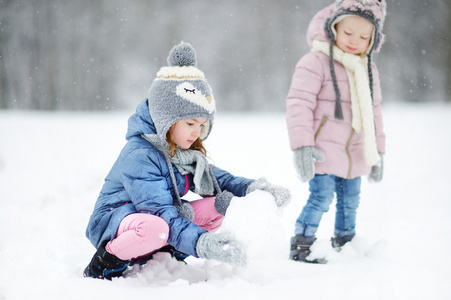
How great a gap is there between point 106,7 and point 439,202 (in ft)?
43.2

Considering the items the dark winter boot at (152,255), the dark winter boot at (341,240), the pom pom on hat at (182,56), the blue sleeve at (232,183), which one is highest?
the pom pom on hat at (182,56)

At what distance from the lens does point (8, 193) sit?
3.79 meters

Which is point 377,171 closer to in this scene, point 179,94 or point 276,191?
point 276,191

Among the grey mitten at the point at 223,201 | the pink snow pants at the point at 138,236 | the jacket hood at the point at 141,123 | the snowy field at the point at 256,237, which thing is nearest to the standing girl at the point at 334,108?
the snowy field at the point at 256,237

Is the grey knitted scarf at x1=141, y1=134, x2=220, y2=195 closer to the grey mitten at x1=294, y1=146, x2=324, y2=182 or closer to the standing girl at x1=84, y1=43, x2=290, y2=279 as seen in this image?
the standing girl at x1=84, y1=43, x2=290, y2=279

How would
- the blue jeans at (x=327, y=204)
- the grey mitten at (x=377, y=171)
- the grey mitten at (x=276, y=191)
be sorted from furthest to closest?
the grey mitten at (x=377, y=171) < the blue jeans at (x=327, y=204) < the grey mitten at (x=276, y=191)

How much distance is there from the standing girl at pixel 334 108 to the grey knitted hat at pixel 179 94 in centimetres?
63

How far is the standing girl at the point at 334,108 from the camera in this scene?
228 cm

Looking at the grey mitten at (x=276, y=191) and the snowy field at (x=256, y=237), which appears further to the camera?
the grey mitten at (x=276, y=191)

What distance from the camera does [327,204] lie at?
2.34 m

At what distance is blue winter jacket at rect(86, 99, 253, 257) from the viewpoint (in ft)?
5.49

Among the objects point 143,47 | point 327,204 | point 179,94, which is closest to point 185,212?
point 179,94

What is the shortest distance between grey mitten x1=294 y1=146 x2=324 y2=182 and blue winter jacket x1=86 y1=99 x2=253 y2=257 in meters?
0.37

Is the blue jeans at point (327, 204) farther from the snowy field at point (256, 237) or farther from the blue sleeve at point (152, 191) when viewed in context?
the blue sleeve at point (152, 191)
